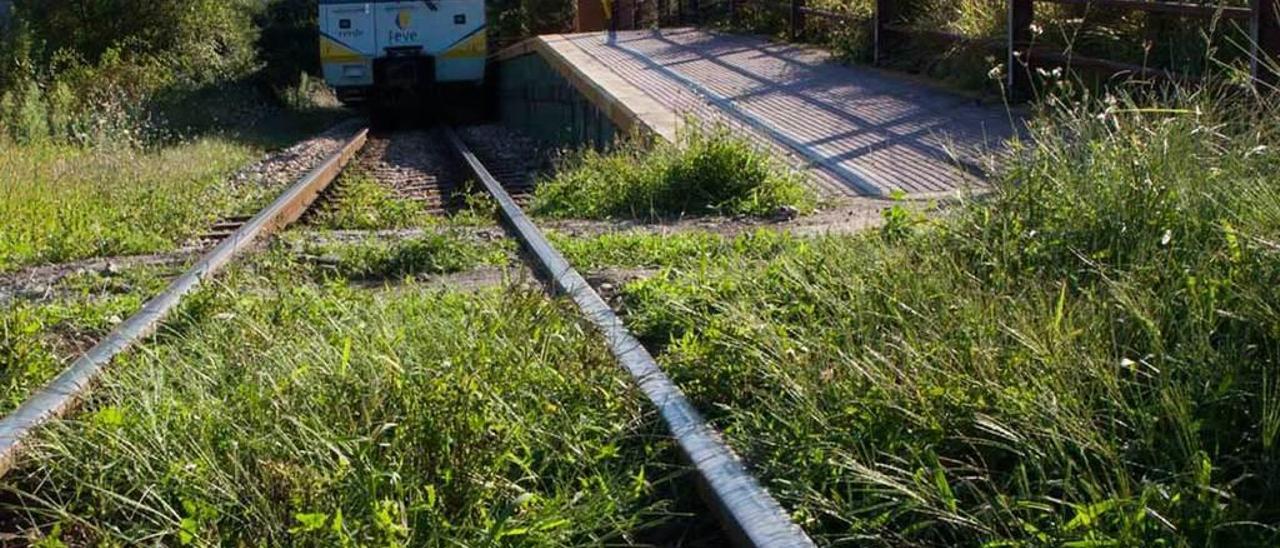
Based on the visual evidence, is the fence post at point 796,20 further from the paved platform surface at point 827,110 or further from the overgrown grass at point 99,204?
the overgrown grass at point 99,204

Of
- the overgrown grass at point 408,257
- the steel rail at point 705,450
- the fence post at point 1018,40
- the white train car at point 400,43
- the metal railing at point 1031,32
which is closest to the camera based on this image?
the steel rail at point 705,450

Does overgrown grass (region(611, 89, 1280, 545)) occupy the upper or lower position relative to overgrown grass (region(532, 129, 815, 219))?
upper

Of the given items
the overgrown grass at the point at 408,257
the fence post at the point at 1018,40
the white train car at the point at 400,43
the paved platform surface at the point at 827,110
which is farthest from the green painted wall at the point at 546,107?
the overgrown grass at the point at 408,257

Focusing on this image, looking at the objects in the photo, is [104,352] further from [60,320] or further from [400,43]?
[400,43]

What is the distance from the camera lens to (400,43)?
929 inches

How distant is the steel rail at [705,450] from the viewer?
3.70 meters

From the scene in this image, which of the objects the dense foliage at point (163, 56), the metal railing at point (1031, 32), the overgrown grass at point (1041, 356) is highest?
the metal railing at point (1031, 32)

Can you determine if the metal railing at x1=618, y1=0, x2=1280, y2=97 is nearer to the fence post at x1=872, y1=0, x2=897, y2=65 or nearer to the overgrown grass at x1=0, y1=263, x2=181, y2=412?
the fence post at x1=872, y1=0, x2=897, y2=65

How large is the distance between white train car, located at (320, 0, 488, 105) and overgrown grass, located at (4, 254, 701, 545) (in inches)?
744

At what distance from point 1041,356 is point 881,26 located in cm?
1343

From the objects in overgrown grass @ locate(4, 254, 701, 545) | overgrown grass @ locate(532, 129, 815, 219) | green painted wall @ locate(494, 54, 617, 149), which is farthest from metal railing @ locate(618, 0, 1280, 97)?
green painted wall @ locate(494, 54, 617, 149)

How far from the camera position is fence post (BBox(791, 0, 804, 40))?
20.8 m

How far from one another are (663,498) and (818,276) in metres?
1.76

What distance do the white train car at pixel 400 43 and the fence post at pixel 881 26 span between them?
868 cm
